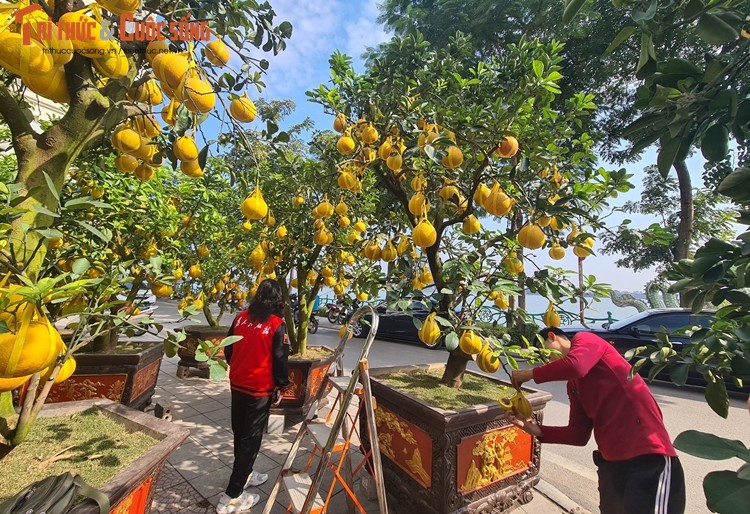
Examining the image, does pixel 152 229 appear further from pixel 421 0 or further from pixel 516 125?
pixel 421 0

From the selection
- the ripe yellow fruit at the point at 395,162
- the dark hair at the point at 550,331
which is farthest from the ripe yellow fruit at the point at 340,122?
the dark hair at the point at 550,331

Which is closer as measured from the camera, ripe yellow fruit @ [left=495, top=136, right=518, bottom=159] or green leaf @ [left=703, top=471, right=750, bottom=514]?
green leaf @ [left=703, top=471, right=750, bottom=514]

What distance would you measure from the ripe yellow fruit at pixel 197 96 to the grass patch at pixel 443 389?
82.0 inches

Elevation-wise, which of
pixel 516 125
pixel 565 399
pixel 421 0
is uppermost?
pixel 421 0

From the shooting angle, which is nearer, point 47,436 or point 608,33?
point 47,436

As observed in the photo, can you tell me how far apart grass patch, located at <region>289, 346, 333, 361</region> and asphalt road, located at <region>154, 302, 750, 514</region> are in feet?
4.54

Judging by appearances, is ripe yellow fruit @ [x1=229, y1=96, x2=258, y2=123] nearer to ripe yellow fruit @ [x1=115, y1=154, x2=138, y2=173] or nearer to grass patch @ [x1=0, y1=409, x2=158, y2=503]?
ripe yellow fruit @ [x1=115, y1=154, x2=138, y2=173]

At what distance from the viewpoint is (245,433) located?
2.48 metres

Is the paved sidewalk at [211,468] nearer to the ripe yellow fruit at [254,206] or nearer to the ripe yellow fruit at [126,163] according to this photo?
the ripe yellow fruit at [254,206]

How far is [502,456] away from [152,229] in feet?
11.0

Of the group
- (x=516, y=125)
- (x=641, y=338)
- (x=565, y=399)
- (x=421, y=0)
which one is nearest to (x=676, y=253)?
(x=641, y=338)

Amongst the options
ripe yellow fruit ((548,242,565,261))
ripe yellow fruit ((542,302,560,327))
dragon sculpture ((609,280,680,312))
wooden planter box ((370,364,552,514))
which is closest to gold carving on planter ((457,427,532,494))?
wooden planter box ((370,364,552,514))

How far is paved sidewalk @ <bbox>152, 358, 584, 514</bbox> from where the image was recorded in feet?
7.90

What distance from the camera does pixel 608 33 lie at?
341 inches
